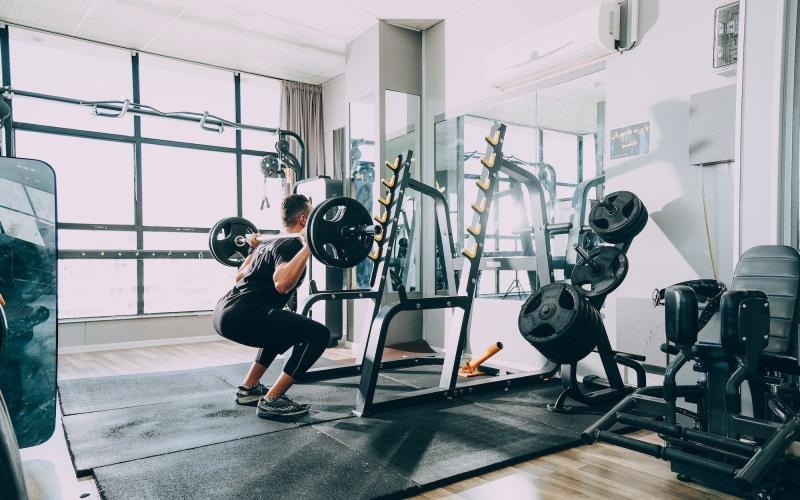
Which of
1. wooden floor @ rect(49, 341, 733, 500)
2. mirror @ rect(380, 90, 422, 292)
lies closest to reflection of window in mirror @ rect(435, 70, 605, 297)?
mirror @ rect(380, 90, 422, 292)

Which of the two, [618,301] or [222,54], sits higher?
[222,54]

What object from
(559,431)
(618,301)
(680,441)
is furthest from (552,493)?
(618,301)

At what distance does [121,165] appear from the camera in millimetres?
5766

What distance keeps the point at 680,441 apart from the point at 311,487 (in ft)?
4.56

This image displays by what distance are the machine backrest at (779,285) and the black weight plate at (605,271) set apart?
73cm

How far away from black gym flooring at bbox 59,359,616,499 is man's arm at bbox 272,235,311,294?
29.0 inches

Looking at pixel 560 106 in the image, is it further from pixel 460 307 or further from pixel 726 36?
pixel 460 307

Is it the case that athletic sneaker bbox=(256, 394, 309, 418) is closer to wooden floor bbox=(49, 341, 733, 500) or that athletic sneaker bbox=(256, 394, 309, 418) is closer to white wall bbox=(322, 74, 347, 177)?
wooden floor bbox=(49, 341, 733, 500)

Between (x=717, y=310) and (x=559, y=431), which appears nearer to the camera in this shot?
(x=717, y=310)

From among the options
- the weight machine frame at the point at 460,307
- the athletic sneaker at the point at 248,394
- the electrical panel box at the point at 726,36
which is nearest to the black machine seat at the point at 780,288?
the electrical panel box at the point at 726,36

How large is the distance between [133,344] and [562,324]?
15.0 feet

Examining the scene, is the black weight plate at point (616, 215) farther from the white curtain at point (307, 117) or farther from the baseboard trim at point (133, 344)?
the baseboard trim at point (133, 344)

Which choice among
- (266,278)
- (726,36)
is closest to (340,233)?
(266,278)

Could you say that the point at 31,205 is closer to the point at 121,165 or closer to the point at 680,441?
the point at 680,441
